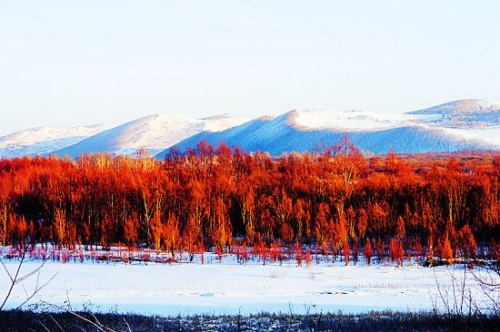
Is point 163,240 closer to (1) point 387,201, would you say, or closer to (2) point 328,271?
(2) point 328,271

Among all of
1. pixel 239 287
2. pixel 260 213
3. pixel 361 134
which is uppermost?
pixel 361 134

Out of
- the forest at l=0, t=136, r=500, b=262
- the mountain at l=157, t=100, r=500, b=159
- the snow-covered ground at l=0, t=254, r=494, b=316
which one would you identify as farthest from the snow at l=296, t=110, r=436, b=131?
the snow-covered ground at l=0, t=254, r=494, b=316

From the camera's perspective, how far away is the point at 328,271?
28906 mm

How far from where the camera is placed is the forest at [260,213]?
36.6m

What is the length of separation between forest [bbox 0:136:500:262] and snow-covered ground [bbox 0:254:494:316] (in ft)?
12.1

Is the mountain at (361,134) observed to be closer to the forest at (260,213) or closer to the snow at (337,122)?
the snow at (337,122)

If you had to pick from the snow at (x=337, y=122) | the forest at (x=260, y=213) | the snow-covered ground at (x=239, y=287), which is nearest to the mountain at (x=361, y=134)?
the snow at (x=337, y=122)

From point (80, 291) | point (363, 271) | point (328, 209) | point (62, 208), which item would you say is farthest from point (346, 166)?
point (80, 291)

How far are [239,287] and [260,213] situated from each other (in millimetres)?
18547

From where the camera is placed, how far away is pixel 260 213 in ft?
141

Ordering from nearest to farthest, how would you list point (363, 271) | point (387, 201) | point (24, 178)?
1. point (363, 271)
2. point (387, 201)
3. point (24, 178)

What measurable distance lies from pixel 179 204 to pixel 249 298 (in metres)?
23.2

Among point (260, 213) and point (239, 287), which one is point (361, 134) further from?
point (239, 287)

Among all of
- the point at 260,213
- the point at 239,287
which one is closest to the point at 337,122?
the point at 260,213
